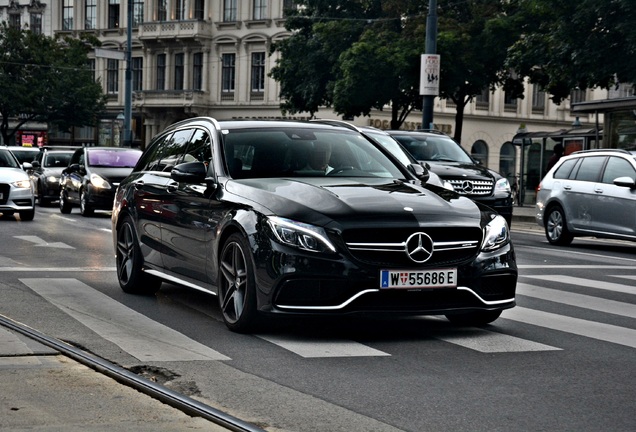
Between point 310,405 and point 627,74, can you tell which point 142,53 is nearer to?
point 627,74

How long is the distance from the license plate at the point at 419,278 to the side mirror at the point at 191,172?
200cm

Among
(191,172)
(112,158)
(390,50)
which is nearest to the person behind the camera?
(191,172)

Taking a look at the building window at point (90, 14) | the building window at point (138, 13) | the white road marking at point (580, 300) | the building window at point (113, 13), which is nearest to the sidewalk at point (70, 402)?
the white road marking at point (580, 300)

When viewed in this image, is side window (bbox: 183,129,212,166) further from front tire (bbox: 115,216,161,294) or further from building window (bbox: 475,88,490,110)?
building window (bbox: 475,88,490,110)

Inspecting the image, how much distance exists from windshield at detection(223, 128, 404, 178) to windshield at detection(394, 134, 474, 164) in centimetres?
1171

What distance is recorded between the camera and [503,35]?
4131cm

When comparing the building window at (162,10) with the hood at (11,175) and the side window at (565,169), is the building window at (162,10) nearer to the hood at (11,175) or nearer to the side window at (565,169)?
the hood at (11,175)

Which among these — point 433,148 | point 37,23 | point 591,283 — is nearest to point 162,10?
point 37,23

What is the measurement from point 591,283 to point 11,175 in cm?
1436

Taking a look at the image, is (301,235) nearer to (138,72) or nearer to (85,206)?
(85,206)

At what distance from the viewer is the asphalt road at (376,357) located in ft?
19.4

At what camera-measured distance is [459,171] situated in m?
20.8

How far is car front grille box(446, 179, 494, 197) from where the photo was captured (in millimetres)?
20625

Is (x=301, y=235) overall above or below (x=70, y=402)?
above
